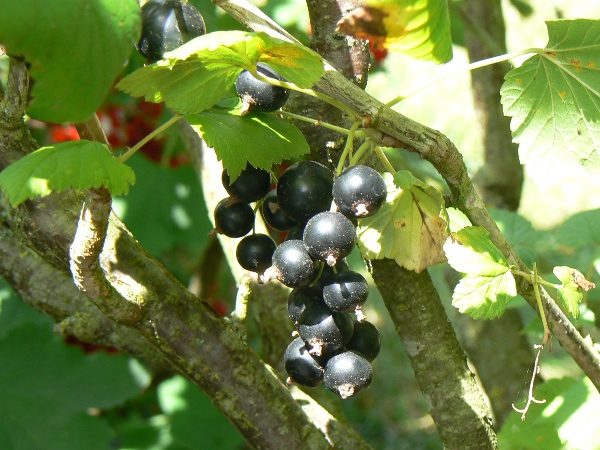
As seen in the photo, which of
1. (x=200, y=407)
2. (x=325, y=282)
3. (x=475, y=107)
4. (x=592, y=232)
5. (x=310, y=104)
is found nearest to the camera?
(x=325, y=282)

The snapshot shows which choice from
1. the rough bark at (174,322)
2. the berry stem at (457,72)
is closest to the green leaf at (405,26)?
the berry stem at (457,72)

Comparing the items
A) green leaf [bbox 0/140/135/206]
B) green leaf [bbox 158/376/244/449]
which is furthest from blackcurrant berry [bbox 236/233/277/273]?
green leaf [bbox 158/376/244/449]

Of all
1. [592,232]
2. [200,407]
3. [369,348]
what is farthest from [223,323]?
[200,407]

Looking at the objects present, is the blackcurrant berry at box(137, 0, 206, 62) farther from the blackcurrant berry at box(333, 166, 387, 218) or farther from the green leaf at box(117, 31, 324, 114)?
the blackcurrant berry at box(333, 166, 387, 218)

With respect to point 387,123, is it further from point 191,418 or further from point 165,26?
point 191,418

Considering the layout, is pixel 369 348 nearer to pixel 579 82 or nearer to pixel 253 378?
pixel 253 378

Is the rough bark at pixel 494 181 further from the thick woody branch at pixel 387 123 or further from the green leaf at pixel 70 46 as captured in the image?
the green leaf at pixel 70 46
